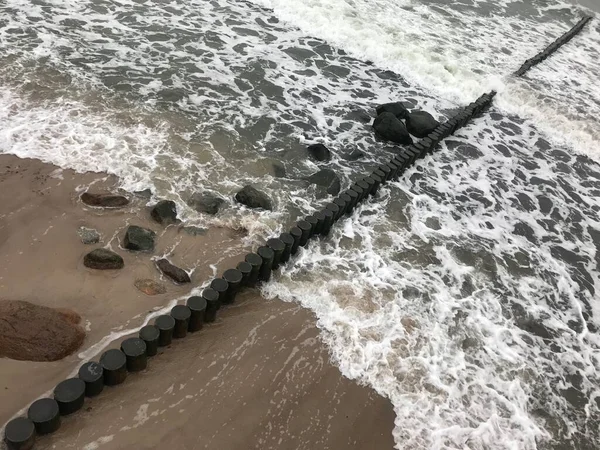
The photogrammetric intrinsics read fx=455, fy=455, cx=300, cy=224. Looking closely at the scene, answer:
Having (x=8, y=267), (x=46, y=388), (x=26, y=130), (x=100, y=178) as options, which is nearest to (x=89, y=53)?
(x=26, y=130)

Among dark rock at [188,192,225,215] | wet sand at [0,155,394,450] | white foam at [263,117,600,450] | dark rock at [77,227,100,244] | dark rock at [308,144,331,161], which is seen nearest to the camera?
wet sand at [0,155,394,450]

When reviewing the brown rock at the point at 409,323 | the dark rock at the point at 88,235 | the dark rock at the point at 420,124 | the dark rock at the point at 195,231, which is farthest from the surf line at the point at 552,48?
the dark rock at the point at 88,235

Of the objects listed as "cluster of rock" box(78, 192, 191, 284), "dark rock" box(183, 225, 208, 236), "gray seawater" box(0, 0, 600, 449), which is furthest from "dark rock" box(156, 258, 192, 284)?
"gray seawater" box(0, 0, 600, 449)

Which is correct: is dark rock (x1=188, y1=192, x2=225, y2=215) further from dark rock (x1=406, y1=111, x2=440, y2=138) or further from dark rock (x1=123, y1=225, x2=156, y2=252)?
dark rock (x1=406, y1=111, x2=440, y2=138)

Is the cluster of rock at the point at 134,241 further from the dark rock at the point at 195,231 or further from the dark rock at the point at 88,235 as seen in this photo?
the dark rock at the point at 195,231

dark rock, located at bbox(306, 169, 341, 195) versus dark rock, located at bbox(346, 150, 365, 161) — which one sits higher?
dark rock, located at bbox(306, 169, 341, 195)

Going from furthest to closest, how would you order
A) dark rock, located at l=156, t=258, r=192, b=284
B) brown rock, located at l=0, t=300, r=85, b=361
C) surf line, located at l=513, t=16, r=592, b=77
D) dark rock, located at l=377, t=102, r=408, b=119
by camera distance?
surf line, located at l=513, t=16, r=592, b=77, dark rock, located at l=377, t=102, r=408, b=119, dark rock, located at l=156, t=258, r=192, b=284, brown rock, located at l=0, t=300, r=85, b=361
